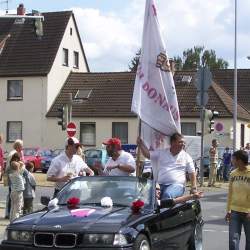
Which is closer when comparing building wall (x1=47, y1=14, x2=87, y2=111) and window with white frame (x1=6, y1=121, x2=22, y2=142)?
building wall (x1=47, y1=14, x2=87, y2=111)

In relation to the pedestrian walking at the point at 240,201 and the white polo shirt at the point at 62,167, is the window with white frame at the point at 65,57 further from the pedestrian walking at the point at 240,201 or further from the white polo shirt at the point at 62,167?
the pedestrian walking at the point at 240,201

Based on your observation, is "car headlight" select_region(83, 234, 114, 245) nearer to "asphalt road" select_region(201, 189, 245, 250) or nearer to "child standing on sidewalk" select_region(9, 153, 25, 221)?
"asphalt road" select_region(201, 189, 245, 250)

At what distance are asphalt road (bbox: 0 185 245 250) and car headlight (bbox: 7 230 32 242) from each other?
14.4ft

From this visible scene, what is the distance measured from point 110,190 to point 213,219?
8.11 meters

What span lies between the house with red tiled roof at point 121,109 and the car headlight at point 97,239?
3895 centimetres

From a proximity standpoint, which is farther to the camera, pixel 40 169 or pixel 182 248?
pixel 40 169

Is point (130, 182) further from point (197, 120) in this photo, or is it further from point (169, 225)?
point (197, 120)

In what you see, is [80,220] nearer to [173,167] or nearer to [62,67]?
[173,167]

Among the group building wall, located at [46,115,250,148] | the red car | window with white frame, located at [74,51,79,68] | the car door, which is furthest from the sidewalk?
window with white frame, located at [74,51,79,68]

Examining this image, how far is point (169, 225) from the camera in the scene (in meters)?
9.27

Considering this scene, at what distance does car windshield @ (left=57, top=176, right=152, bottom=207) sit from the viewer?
30.3ft

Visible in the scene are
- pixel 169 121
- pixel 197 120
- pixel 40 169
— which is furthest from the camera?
pixel 197 120

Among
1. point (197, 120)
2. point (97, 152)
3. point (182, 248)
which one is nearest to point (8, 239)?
point (182, 248)

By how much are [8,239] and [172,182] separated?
282 cm
